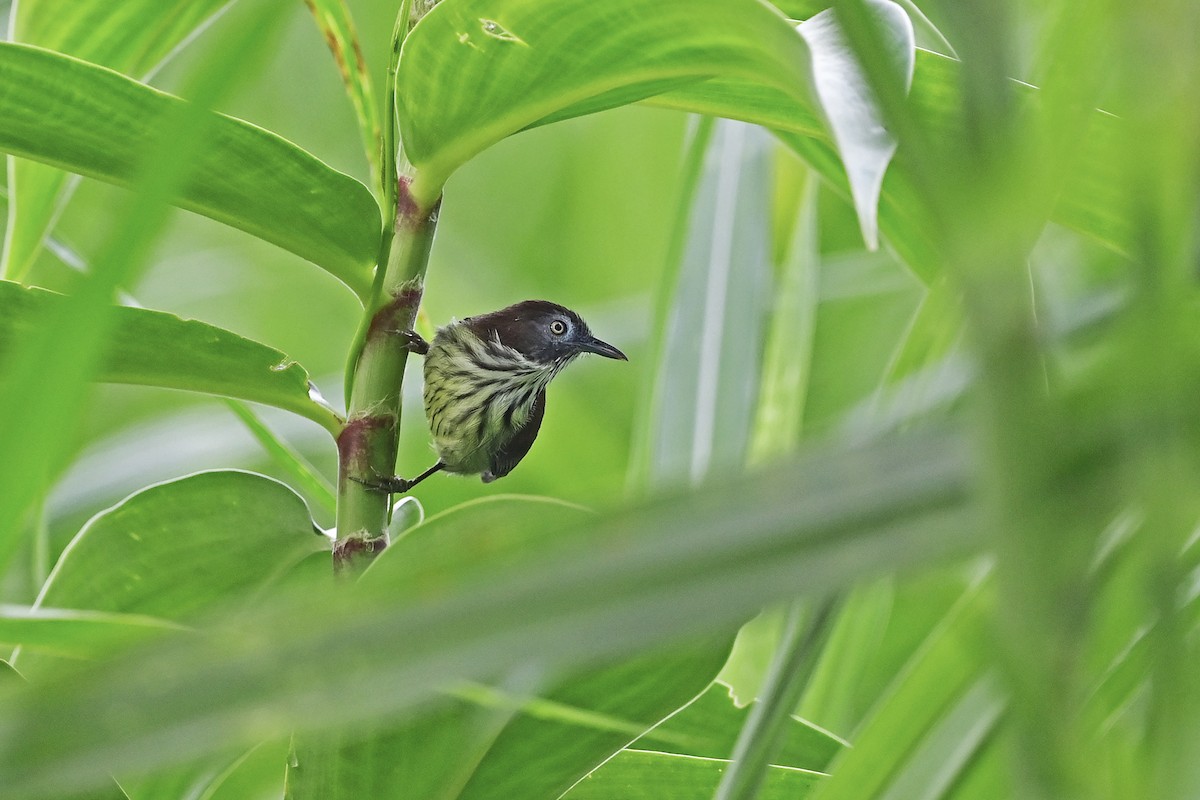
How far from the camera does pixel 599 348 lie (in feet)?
5.72

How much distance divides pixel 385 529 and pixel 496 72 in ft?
0.77

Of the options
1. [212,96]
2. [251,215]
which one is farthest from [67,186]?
[212,96]

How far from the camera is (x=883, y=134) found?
0.37m

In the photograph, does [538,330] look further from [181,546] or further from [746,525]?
[746,525]

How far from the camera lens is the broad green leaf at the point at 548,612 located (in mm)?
188

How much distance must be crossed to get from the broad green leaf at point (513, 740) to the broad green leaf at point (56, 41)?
35 centimetres

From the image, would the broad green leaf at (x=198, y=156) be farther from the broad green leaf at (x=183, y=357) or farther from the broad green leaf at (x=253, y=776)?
the broad green leaf at (x=253, y=776)

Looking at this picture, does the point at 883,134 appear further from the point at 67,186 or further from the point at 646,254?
the point at 646,254

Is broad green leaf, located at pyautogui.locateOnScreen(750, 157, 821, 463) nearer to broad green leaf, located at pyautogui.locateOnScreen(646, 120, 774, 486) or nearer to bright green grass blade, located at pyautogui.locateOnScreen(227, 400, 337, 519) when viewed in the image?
broad green leaf, located at pyautogui.locateOnScreen(646, 120, 774, 486)

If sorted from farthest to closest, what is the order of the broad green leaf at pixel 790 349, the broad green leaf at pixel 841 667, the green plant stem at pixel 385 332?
1. the broad green leaf at pixel 790 349
2. the broad green leaf at pixel 841 667
3. the green plant stem at pixel 385 332

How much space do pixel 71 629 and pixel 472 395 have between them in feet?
4.20

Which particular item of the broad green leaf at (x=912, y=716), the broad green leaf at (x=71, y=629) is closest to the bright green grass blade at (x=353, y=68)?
the broad green leaf at (x=71, y=629)

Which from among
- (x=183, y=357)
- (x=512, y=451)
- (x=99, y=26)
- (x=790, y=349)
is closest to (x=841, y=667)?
(x=790, y=349)

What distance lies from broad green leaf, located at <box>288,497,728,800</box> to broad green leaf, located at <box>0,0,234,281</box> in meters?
0.35
